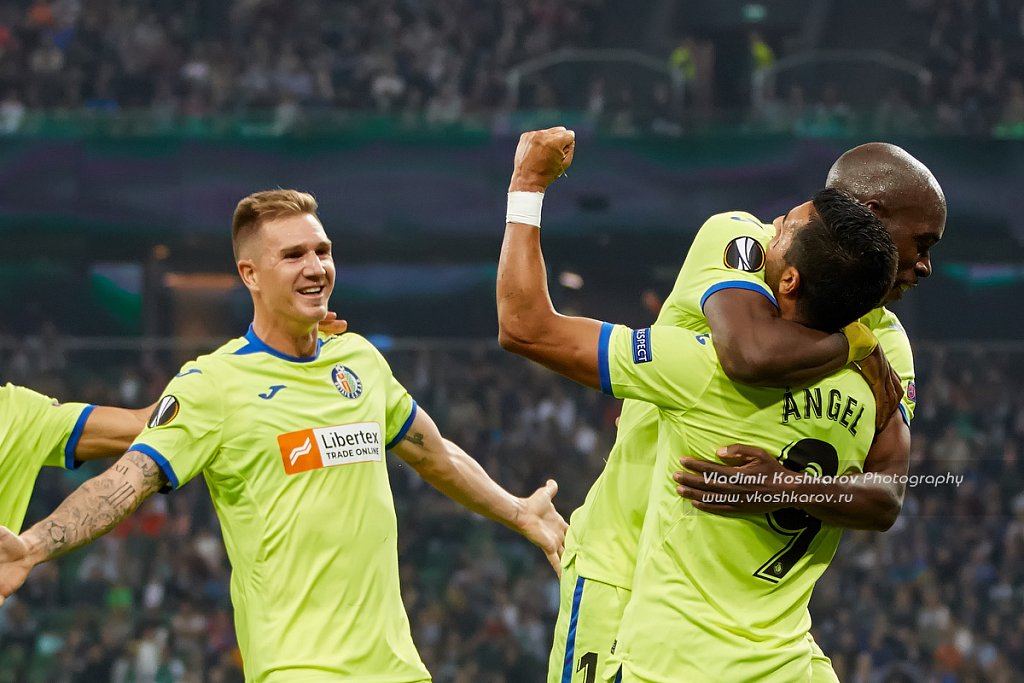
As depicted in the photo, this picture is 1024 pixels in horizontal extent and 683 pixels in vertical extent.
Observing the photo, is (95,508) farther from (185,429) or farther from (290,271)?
(290,271)

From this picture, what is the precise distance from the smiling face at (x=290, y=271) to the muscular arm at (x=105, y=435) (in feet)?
2.83

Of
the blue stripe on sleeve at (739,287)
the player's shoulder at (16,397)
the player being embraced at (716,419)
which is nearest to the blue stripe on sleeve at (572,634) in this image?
the player being embraced at (716,419)

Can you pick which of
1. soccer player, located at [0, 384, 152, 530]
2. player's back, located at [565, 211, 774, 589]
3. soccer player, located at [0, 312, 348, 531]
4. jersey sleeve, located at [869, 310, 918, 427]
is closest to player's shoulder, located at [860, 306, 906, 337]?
jersey sleeve, located at [869, 310, 918, 427]

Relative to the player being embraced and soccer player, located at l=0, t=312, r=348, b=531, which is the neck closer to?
soccer player, located at l=0, t=312, r=348, b=531

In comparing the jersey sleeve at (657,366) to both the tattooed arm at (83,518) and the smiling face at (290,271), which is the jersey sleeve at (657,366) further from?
the tattooed arm at (83,518)

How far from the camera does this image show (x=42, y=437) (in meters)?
4.43

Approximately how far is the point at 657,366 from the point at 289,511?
1.14m

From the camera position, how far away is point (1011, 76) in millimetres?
17672

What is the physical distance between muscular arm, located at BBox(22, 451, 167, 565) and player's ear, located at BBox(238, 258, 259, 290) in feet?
2.16

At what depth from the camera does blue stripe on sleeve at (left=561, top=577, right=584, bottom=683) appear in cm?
377

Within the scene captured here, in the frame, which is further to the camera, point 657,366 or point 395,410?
point 395,410

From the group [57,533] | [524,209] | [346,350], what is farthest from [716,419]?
[57,533]

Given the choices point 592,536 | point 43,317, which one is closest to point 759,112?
point 43,317

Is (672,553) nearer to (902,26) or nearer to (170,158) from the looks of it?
(170,158)
